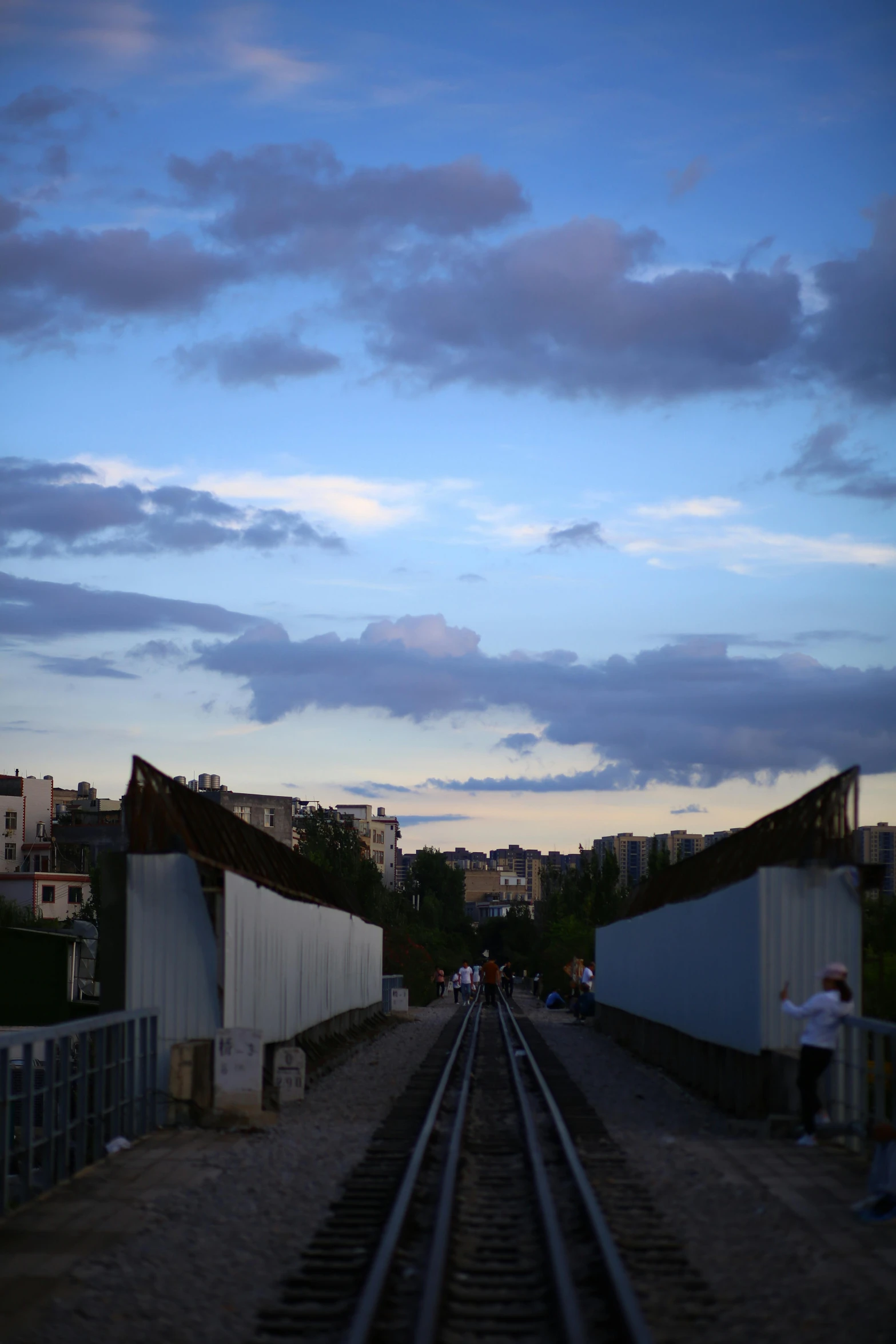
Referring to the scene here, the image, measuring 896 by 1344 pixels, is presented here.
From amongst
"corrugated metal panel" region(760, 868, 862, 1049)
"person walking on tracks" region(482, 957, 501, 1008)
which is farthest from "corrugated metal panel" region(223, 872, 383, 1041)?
"person walking on tracks" region(482, 957, 501, 1008)

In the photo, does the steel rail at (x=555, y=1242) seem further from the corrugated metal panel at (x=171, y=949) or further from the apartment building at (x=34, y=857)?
the apartment building at (x=34, y=857)

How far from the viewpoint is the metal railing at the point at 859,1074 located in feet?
36.0

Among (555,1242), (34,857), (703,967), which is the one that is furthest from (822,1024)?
(34,857)

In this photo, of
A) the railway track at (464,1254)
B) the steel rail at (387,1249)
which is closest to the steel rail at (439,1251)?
the railway track at (464,1254)

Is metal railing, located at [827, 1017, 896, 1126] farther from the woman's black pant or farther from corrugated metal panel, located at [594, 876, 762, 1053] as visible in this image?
corrugated metal panel, located at [594, 876, 762, 1053]

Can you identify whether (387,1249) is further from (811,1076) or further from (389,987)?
(389,987)

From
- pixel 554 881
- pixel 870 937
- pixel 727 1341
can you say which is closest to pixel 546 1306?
pixel 727 1341

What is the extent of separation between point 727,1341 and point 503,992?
2163 inches

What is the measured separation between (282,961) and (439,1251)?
11612 millimetres

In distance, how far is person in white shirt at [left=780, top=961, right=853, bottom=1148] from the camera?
1196 centimetres

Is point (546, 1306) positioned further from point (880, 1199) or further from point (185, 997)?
point (185, 997)

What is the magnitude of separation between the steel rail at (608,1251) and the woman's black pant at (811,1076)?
6.93 ft

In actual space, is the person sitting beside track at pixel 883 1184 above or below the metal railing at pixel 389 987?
above

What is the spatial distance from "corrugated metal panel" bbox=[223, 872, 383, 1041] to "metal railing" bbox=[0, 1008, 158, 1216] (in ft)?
4.63
